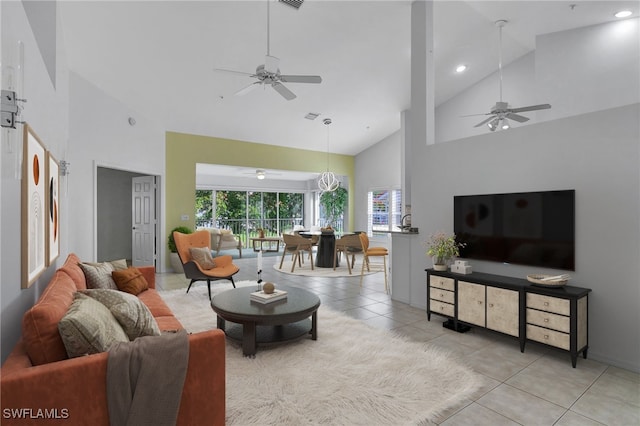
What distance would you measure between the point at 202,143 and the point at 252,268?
10.2ft

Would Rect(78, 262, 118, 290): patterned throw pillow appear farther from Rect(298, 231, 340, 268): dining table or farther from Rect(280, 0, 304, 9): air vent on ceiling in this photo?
Rect(298, 231, 340, 268): dining table

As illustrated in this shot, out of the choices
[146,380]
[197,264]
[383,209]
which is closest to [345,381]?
[146,380]

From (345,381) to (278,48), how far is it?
4.62 m

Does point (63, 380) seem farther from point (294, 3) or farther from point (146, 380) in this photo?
point (294, 3)

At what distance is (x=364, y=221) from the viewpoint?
34.3 feet

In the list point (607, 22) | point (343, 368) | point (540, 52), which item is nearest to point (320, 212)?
point (540, 52)

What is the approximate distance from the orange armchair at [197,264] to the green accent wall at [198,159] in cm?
224

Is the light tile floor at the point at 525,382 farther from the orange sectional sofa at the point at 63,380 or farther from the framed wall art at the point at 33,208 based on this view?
the framed wall art at the point at 33,208

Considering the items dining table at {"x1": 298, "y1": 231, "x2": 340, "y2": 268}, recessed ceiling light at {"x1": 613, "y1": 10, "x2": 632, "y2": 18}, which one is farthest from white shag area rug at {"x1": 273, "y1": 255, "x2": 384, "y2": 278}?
recessed ceiling light at {"x1": 613, "y1": 10, "x2": 632, "y2": 18}

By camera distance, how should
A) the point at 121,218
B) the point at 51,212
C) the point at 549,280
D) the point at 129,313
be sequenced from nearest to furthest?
the point at 129,313 → the point at 51,212 → the point at 549,280 → the point at 121,218

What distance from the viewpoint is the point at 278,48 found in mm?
5109

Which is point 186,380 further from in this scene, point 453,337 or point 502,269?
point 502,269

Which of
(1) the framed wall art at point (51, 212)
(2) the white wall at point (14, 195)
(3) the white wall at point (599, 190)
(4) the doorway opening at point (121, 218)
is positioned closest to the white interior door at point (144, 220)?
(4) the doorway opening at point (121, 218)

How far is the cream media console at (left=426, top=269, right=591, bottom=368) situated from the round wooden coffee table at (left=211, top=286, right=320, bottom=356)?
155 cm
